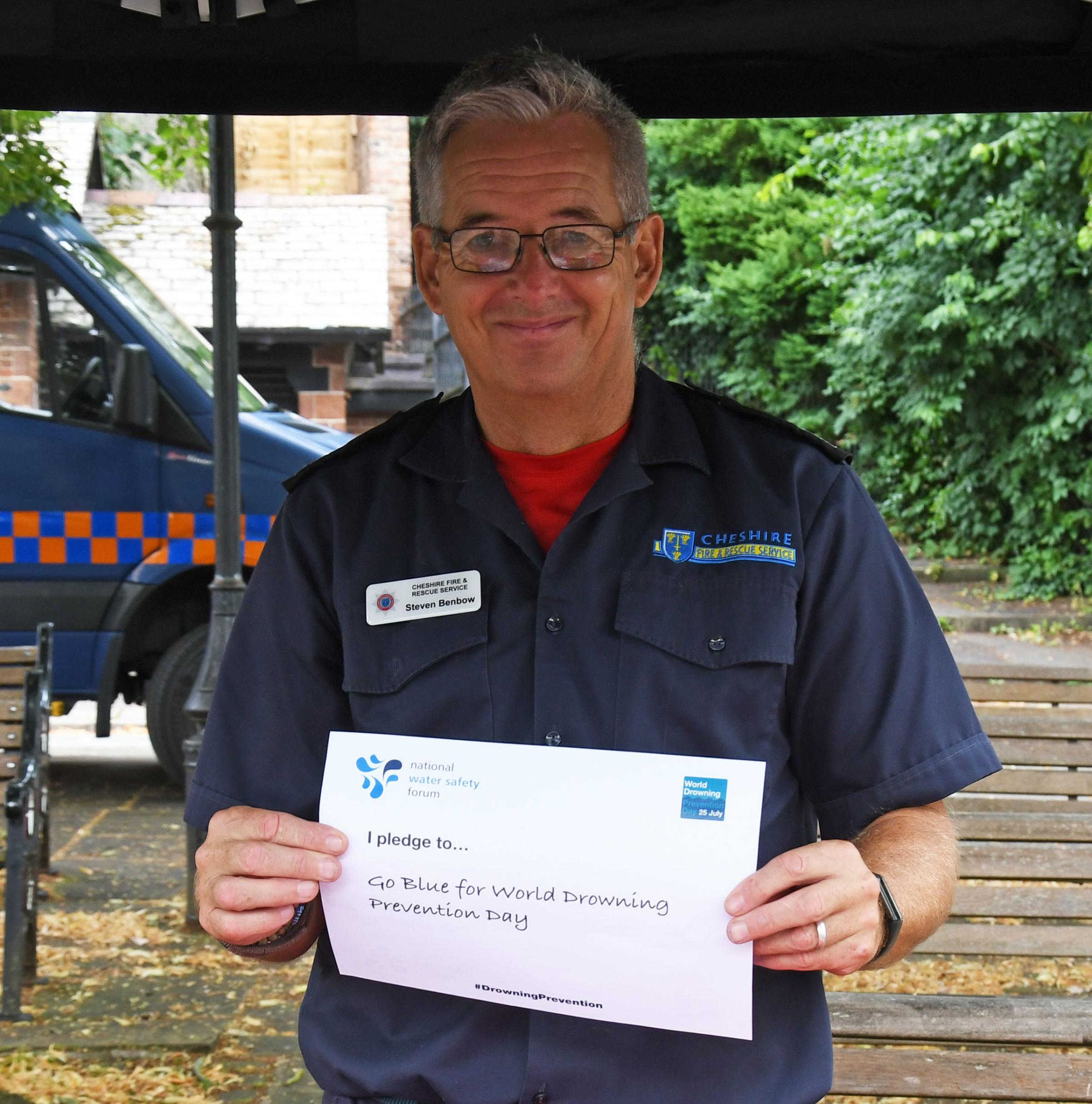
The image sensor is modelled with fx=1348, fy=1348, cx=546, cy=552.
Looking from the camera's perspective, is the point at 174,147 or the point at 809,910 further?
the point at 174,147

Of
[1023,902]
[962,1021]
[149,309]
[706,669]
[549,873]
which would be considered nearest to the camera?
[549,873]

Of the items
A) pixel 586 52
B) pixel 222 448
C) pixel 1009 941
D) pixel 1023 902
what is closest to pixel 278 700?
pixel 586 52

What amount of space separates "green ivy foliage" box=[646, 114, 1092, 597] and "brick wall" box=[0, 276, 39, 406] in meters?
6.68

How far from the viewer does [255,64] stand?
94.0 inches

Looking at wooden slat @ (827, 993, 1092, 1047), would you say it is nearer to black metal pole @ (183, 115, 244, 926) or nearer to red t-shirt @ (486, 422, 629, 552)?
red t-shirt @ (486, 422, 629, 552)

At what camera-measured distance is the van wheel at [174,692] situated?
692 cm

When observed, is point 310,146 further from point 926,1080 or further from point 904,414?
point 926,1080

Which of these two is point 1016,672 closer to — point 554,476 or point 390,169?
point 554,476

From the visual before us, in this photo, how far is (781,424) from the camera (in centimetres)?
196

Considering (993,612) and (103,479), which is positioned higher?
(103,479)

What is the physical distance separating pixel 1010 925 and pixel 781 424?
2.24 metres

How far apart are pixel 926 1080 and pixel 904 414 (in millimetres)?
11664

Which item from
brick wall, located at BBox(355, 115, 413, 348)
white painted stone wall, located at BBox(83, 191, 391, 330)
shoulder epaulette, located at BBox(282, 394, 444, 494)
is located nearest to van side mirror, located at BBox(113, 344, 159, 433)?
shoulder epaulette, located at BBox(282, 394, 444, 494)

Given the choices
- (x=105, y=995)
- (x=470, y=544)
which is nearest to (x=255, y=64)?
(x=470, y=544)
